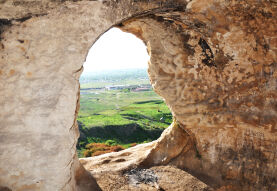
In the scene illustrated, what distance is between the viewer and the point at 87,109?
3234 centimetres

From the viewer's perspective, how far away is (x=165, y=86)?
542 cm

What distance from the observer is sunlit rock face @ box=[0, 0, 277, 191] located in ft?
9.15

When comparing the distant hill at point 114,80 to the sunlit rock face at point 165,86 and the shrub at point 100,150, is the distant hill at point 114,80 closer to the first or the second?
the shrub at point 100,150

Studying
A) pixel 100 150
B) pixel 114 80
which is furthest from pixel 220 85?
pixel 114 80

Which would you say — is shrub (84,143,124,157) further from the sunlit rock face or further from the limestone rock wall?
the limestone rock wall

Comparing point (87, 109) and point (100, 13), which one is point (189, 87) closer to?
point (100, 13)

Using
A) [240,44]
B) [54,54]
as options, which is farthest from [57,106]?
[240,44]

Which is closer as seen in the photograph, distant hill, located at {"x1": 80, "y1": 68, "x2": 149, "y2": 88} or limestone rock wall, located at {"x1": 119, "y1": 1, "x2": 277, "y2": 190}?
limestone rock wall, located at {"x1": 119, "y1": 1, "x2": 277, "y2": 190}

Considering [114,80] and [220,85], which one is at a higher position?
[220,85]

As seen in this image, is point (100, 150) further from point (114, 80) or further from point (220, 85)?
point (114, 80)

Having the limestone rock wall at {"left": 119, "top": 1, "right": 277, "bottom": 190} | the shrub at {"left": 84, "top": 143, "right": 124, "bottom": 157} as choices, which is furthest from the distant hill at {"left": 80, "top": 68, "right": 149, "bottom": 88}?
the limestone rock wall at {"left": 119, "top": 1, "right": 277, "bottom": 190}

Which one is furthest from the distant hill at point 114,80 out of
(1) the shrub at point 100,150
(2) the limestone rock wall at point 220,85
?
(2) the limestone rock wall at point 220,85

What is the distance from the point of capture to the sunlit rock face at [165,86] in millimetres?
2789

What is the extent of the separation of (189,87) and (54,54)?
3145mm
